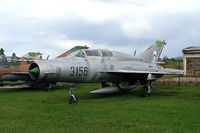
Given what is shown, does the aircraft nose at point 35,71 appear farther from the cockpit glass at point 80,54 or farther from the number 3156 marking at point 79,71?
the cockpit glass at point 80,54

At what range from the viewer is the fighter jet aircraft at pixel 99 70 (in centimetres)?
813

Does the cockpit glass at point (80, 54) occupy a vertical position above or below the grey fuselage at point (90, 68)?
above

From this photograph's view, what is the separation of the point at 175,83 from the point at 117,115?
12.1m

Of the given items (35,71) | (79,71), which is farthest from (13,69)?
(35,71)

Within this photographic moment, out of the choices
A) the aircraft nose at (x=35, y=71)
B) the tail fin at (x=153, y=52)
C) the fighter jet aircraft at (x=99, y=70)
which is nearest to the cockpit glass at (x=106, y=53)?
the fighter jet aircraft at (x=99, y=70)

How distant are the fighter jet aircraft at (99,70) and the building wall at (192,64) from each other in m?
7.51

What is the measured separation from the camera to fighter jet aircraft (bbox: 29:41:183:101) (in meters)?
8.13

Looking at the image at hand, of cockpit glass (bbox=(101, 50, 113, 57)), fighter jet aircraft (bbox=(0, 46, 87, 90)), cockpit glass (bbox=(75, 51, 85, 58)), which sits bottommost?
fighter jet aircraft (bbox=(0, 46, 87, 90))

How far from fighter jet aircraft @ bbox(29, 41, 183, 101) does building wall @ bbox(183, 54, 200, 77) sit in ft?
24.6

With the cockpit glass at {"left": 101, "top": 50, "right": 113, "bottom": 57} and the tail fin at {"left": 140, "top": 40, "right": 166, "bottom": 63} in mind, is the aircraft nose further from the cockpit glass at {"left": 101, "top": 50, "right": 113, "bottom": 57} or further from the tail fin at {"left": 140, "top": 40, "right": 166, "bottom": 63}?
the tail fin at {"left": 140, "top": 40, "right": 166, "bottom": 63}

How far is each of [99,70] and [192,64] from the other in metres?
12.7

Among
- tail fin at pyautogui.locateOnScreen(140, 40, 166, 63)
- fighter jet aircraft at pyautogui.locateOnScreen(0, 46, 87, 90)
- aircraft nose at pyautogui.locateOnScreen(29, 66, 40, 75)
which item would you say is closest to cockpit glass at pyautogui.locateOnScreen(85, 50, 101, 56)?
aircraft nose at pyautogui.locateOnScreen(29, 66, 40, 75)

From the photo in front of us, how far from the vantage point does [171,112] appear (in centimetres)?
684

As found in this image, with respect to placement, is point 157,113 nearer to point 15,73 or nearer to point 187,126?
point 187,126
